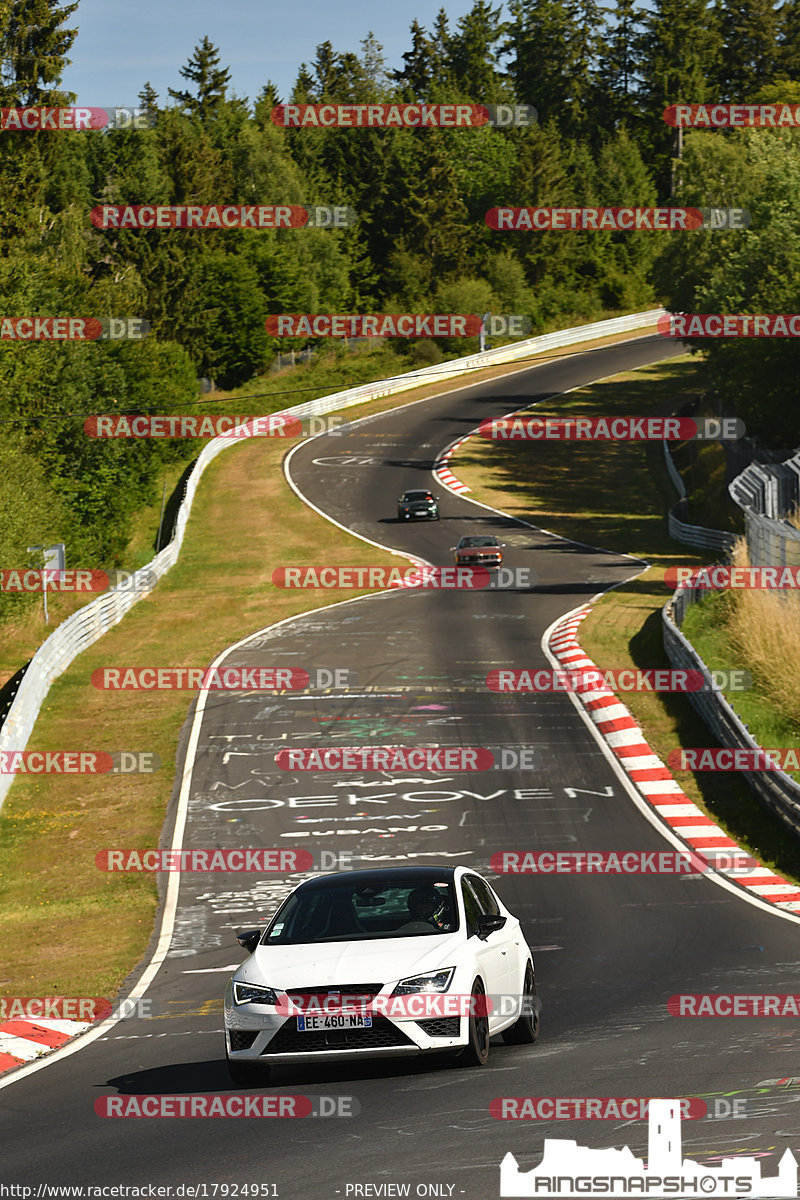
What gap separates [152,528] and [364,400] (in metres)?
27.0

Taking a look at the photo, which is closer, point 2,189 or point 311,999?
point 311,999

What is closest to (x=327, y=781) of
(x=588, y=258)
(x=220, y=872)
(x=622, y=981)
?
(x=220, y=872)

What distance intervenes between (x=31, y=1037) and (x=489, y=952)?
5.05 meters

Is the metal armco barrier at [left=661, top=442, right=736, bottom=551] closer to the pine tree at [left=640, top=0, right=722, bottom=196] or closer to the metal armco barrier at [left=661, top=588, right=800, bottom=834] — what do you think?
the metal armco barrier at [left=661, top=588, right=800, bottom=834]

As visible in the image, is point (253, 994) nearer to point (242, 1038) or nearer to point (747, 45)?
point (242, 1038)

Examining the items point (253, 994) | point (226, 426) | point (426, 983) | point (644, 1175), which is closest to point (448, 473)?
point (226, 426)

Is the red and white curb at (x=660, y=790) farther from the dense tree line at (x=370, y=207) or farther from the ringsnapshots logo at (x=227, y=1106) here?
the dense tree line at (x=370, y=207)

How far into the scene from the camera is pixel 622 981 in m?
13.9

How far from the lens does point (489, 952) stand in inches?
416

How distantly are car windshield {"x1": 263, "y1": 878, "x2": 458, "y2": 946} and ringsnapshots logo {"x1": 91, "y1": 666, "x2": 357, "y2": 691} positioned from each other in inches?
912

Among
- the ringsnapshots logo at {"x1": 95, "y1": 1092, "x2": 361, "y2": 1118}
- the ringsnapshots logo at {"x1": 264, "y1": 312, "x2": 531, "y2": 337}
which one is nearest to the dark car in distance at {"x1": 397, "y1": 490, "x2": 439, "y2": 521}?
the ringsnapshots logo at {"x1": 264, "y1": 312, "x2": 531, "y2": 337}

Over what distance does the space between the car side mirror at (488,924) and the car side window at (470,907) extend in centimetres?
4

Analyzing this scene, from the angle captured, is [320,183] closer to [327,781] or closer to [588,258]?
[588,258]

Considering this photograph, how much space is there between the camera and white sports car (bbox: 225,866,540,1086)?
9555mm
